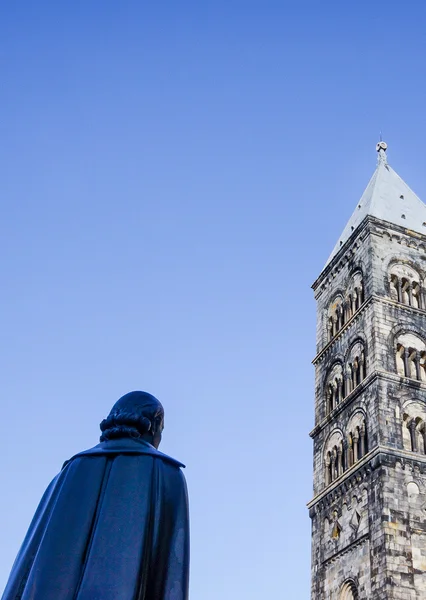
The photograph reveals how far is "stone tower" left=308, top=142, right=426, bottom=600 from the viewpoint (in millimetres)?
25188

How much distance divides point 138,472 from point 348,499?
25.5m

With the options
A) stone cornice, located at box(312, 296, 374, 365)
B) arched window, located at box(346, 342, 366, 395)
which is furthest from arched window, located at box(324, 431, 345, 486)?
stone cornice, located at box(312, 296, 374, 365)

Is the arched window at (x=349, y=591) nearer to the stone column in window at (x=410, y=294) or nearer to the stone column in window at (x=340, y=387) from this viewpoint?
the stone column in window at (x=340, y=387)

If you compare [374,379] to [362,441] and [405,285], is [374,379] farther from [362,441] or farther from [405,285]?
[405,285]

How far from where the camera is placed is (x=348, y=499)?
91.0 feet

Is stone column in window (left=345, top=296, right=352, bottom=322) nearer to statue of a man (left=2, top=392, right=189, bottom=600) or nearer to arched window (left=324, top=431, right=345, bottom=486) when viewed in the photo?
arched window (left=324, top=431, right=345, bottom=486)

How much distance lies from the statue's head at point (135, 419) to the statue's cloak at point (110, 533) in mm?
129

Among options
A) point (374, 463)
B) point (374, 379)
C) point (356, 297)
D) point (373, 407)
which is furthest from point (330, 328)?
point (374, 463)

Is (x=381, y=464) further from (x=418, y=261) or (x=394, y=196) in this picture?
(x=394, y=196)

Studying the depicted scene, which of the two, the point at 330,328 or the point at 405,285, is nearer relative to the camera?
the point at 405,285

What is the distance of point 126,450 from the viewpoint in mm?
3939

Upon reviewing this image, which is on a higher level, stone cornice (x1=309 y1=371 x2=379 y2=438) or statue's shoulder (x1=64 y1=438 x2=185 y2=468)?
stone cornice (x1=309 y1=371 x2=379 y2=438)

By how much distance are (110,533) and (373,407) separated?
25679 millimetres

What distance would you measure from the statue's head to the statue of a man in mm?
55
